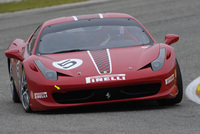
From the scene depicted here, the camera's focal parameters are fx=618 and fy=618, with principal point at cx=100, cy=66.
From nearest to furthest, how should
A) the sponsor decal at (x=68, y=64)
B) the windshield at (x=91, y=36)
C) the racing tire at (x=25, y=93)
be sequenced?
the sponsor decal at (x=68, y=64)
the racing tire at (x=25, y=93)
the windshield at (x=91, y=36)

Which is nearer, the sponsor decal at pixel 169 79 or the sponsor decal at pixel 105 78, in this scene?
the sponsor decal at pixel 105 78

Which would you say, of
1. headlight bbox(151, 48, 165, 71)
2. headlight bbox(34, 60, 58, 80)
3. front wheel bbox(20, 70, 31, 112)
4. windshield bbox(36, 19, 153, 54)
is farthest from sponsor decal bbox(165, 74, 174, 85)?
front wheel bbox(20, 70, 31, 112)

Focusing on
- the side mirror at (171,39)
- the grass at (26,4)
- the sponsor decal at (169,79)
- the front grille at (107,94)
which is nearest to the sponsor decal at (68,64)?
the front grille at (107,94)

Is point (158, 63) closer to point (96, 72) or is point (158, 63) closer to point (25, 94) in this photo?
point (96, 72)

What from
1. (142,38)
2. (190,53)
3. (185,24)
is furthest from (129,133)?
(185,24)

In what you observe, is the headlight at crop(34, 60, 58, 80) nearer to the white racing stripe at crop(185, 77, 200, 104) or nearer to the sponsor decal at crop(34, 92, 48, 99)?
the sponsor decal at crop(34, 92, 48, 99)

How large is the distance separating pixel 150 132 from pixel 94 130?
0.56m

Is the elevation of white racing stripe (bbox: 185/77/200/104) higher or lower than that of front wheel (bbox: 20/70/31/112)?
lower

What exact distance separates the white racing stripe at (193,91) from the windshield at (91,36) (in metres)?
0.89

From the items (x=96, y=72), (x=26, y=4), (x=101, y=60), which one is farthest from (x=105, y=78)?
(x=26, y=4)

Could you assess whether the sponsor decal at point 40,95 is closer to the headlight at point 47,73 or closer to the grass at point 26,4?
the headlight at point 47,73

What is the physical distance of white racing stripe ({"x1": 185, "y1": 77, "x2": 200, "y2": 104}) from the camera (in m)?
7.91

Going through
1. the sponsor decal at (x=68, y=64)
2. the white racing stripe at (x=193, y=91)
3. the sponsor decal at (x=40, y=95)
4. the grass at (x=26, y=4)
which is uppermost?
the sponsor decal at (x=68, y=64)

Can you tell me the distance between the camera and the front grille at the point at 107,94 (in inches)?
277
